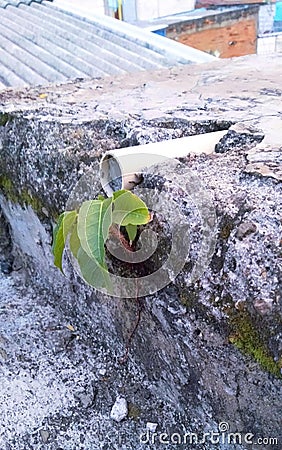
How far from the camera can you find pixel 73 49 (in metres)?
3.13

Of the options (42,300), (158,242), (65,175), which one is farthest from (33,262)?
(158,242)

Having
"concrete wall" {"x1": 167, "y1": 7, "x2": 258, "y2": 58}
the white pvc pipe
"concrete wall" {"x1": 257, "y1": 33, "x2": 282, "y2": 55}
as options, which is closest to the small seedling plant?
the white pvc pipe

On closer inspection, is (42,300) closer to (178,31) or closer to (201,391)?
(201,391)

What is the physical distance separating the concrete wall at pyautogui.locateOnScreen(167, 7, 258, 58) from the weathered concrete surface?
5.40 meters

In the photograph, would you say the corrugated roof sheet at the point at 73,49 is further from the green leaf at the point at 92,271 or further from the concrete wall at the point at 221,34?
the concrete wall at the point at 221,34

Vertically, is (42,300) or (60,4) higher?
(60,4)

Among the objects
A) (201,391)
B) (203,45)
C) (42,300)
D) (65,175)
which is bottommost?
(203,45)

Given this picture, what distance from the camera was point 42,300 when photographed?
1942 mm

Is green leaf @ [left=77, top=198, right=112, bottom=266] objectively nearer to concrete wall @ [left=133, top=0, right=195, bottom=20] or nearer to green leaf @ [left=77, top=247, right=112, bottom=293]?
green leaf @ [left=77, top=247, right=112, bottom=293]

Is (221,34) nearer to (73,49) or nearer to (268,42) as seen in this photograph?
(268,42)

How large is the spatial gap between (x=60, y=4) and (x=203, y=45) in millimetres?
3895

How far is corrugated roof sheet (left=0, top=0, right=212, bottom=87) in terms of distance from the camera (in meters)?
2.80

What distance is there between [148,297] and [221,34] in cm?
712

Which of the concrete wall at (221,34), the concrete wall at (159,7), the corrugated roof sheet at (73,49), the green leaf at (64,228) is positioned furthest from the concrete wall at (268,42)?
the green leaf at (64,228)
